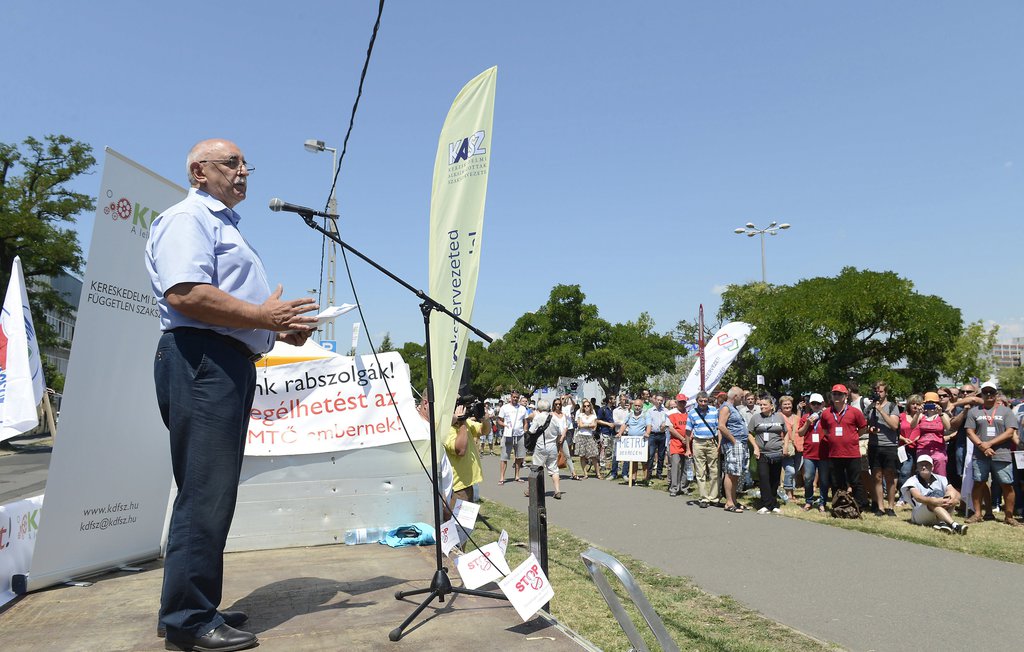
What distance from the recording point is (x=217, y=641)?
3047 mm

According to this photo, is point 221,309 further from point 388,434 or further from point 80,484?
point 388,434

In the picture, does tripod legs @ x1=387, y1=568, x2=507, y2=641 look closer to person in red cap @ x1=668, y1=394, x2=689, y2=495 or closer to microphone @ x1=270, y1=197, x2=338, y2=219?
microphone @ x1=270, y1=197, x2=338, y2=219

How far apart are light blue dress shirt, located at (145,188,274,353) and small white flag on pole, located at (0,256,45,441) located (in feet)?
14.9

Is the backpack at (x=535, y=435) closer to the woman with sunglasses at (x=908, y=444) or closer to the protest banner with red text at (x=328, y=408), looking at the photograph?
the woman with sunglasses at (x=908, y=444)

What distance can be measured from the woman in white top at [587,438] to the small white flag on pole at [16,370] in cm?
1142

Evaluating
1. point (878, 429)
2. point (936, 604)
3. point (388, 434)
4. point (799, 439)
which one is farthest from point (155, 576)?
point (799, 439)

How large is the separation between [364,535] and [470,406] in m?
1.87

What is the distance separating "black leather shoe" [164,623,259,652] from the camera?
3.04m

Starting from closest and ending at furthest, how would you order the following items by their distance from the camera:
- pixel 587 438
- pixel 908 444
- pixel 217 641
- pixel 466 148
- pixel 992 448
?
1. pixel 217 641
2. pixel 466 148
3. pixel 992 448
4. pixel 908 444
5. pixel 587 438

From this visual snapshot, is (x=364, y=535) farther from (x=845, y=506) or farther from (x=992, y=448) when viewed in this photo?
(x=992, y=448)

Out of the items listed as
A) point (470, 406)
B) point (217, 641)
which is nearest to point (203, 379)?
point (217, 641)

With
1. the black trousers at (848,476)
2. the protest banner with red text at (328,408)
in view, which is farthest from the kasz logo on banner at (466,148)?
the black trousers at (848,476)

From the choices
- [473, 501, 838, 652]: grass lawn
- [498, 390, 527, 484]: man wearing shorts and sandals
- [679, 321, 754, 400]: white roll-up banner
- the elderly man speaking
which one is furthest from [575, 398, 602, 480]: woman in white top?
the elderly man speaking

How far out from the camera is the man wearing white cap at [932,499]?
28.7 ft
